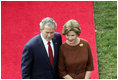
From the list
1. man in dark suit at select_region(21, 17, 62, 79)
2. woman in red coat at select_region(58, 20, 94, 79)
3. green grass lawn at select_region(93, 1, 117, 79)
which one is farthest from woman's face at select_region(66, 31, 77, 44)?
green grass lawn at select_region(93, 1, 117, 79)

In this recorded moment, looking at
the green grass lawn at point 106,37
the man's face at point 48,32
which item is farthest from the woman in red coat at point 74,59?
the green grass lawn at point 106,37

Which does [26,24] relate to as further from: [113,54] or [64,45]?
[64,45]

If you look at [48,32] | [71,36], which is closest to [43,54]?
[48,32]

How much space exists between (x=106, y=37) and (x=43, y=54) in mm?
3359

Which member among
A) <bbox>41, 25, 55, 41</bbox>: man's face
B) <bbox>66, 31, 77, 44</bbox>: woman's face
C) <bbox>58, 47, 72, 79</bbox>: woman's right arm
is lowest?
<bbox>58, 47, 72, 79</bbox>: woman's right arm

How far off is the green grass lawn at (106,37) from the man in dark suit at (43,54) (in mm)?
1941

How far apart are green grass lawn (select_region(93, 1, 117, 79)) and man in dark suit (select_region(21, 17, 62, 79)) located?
76.4 inches

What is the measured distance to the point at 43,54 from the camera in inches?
133

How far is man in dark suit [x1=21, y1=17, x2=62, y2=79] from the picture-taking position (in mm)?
3280

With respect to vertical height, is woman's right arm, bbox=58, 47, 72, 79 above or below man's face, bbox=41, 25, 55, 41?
below

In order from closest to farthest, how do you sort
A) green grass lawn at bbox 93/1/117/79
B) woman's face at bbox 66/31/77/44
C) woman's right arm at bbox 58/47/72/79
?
woman's face at bbox 66/31/77/44
woman's right arm at bbox 58/47/72/79
green grass lawn at bbox 93/1/117/79

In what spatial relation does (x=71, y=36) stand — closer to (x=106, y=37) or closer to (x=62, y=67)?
(x=62, y=67)

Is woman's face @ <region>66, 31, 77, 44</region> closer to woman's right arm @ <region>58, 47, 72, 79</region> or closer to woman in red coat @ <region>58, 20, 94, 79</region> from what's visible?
woman in red coat @ <region>58, 20, 94, 79</region>

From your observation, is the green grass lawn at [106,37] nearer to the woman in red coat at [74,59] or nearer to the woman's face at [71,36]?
the woman in red coat at [74,59]
